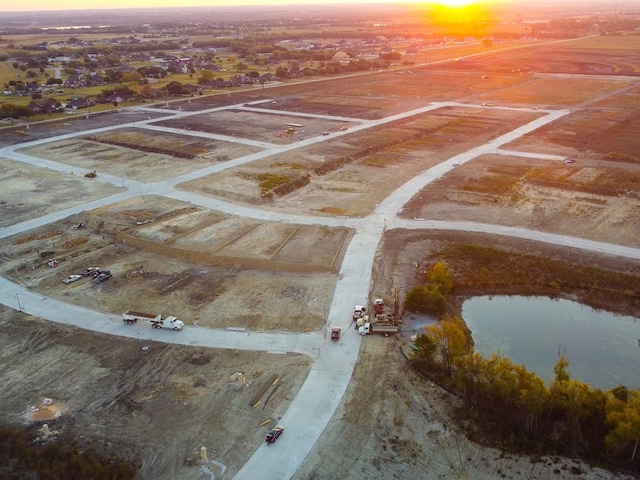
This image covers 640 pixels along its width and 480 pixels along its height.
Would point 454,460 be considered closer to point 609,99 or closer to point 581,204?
point 581,204

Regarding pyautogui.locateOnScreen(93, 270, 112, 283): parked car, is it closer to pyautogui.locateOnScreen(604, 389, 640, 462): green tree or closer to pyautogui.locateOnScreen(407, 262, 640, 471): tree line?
pyautogui.locateOnScreen(407, 262, 640, 471): tree line

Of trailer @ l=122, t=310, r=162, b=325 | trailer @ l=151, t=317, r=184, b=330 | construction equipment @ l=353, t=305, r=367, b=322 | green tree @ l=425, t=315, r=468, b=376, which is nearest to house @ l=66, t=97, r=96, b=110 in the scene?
trailer @ l=122, t=310, r=162, b=325

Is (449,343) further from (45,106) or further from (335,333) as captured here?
(45,106)

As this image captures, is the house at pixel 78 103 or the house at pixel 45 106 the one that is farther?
the house at pixel 78 103

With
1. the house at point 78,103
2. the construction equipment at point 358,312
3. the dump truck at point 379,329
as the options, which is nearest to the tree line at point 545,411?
the dump truck at point 379,329

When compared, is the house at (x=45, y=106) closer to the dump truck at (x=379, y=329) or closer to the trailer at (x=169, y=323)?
the trailer at (x=169, y=323)

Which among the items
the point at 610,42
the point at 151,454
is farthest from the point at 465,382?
the point at 610,42
